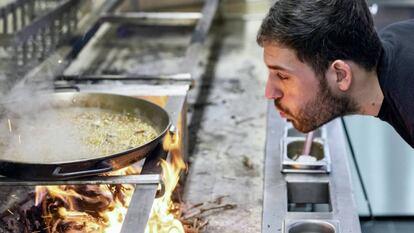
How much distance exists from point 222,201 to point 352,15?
791mm

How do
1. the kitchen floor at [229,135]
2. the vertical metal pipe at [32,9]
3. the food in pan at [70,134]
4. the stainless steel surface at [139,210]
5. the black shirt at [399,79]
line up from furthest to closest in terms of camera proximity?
the vertical metal pipe at [32,9] < the kitchen floor at [229,135] < the food in pan at [70,134] < the black shirt at [399,79] < the stainless steel surface at [139,210]

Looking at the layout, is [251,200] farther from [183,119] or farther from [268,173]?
[183,119]

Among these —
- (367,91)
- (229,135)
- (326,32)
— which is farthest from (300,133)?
(326,32)

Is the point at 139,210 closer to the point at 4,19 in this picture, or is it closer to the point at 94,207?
the point at 94,207

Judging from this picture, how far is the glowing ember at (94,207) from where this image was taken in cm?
176

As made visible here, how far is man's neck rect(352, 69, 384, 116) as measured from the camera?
A: 165cm

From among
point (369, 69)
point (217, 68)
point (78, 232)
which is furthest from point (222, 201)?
point (217, 68)

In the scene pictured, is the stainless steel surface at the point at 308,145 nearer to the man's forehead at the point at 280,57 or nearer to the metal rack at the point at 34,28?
the man's forehead at the point at 280,57

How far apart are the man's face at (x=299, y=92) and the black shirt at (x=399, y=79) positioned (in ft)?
0.34

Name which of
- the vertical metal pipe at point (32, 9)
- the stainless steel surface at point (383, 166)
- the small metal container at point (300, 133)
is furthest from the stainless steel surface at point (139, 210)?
the vertical metal pipe at point (32, 9)

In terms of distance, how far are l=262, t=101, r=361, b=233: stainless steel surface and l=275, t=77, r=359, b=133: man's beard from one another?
26 centimetres

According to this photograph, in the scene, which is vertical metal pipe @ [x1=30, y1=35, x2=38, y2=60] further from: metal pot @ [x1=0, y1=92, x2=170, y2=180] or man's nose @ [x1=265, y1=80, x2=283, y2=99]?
man's nose @ [x1=265, y1=80, x2=283, y2=99]

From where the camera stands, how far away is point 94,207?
5.87 feet

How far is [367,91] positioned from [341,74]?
0.31 feet
